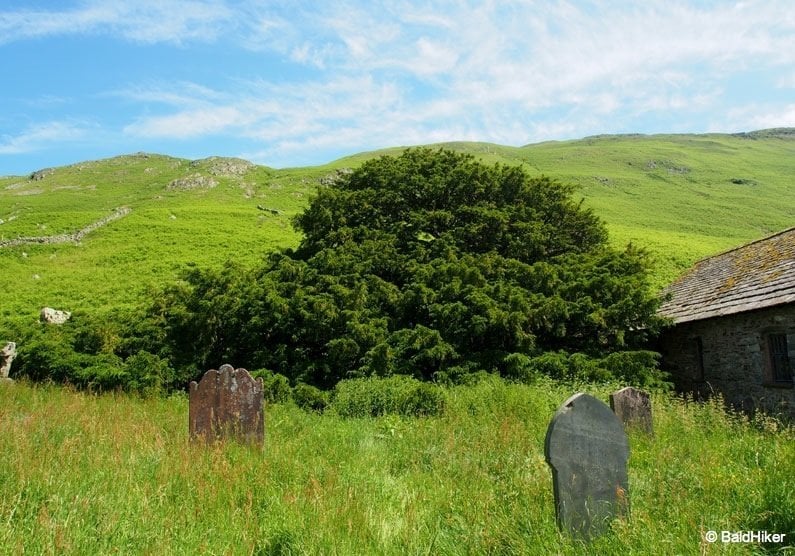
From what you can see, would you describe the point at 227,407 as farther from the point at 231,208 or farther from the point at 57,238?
the point at 231,208

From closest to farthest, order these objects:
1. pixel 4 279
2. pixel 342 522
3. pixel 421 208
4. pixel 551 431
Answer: pixel 342 522, pixel 551 431, pixel 421 208, pixel 4 279

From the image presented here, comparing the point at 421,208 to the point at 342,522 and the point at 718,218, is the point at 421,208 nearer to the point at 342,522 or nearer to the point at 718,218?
the point at 342,522

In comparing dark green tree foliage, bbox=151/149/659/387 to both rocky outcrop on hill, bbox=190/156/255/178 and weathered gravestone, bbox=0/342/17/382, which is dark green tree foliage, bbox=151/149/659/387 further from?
rocky outcrop on hill, bbox=190/156/255/178

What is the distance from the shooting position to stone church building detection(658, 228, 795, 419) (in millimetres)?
13531

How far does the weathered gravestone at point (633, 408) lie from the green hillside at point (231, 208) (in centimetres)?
1606

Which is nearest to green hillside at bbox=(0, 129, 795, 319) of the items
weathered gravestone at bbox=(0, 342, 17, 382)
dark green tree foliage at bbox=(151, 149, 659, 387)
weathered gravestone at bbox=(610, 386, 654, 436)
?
dark green tree foliage at bbox=(151, 149, 659, 387)

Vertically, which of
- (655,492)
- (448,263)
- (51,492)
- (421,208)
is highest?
(421,208)

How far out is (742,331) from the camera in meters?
14.8

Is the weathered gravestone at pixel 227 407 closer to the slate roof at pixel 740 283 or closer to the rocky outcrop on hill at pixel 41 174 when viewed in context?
the slate roof at pixel 740 283

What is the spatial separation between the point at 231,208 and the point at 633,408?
6087 cm

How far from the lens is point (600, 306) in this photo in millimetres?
15156

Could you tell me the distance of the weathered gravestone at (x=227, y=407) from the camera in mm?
8086

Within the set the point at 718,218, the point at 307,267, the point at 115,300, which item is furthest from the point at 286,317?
the point at 718,218

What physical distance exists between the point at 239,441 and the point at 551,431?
4727mm
